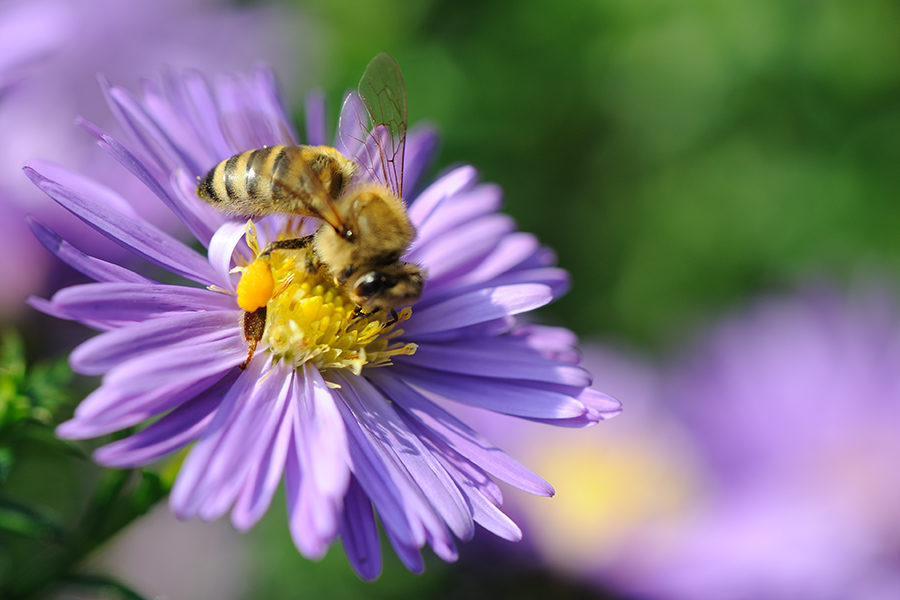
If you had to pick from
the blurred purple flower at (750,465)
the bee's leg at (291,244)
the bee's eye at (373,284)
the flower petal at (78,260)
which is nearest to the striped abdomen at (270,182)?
the bee's leg at (291,244)

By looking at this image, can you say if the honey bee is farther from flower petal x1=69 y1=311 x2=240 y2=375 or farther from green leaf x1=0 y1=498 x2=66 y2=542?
green leaf x1=0 y1=498 x2=66 y2=542

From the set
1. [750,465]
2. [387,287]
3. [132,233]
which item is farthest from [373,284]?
[750,465]

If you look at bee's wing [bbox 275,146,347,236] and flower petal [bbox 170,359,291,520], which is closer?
flower petal [bbox 170,359,291,520]

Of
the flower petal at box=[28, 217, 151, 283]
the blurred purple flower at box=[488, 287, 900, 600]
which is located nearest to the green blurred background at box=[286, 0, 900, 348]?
the blurred purple flower at box=[488, 287, 900, 600]

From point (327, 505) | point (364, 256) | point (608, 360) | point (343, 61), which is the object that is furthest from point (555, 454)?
point (327, 505)

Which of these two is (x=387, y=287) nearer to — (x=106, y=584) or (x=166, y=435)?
(x=166, y=435)
